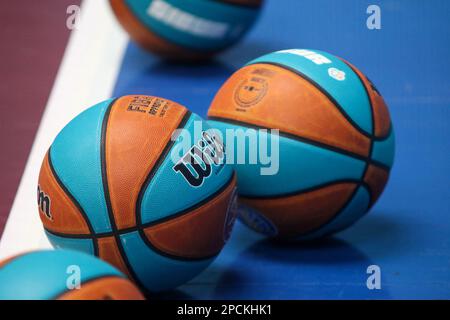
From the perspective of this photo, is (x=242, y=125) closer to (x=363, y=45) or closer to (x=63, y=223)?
(x=63, y=223)

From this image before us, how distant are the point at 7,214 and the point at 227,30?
2337 mm

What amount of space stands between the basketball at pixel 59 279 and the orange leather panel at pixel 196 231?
739 mm

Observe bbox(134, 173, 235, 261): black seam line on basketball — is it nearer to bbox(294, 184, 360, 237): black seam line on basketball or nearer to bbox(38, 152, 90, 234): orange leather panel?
bbox(38, 152, 90, 234): orange leather panel

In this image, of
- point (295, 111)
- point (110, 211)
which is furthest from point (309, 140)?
point (110, 211)

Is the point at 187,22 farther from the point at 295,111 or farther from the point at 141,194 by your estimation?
the point at 141,194

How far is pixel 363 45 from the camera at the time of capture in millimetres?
7508

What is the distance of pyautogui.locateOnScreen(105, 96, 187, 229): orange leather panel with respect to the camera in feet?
13.8

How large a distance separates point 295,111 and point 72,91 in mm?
2656

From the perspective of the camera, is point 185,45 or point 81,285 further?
point 185,45

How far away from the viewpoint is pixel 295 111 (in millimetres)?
4707

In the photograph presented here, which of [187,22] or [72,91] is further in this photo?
[72,91]

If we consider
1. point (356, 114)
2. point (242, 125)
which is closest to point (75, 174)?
point (242, 125)

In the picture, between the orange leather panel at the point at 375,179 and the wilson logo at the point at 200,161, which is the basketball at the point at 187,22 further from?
the wilson logo at the point at 200,161
